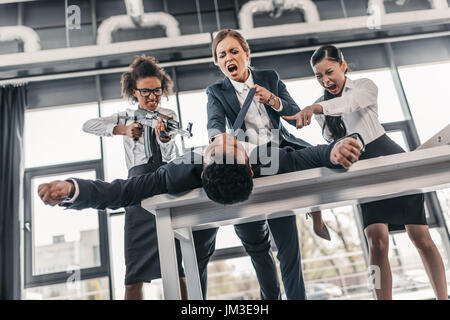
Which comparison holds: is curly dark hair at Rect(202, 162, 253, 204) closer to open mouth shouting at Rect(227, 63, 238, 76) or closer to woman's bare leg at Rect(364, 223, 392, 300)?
woman's bare leg at Rect(364, 223, 392, 300)

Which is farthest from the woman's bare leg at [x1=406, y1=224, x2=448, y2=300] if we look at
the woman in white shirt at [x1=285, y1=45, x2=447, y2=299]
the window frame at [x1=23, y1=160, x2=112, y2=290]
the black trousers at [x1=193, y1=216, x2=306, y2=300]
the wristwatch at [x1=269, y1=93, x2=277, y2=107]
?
the window frame at [x1=23, y1=160, x2=112, y2=290]

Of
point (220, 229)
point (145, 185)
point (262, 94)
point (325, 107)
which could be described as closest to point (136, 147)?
point (262, 94)

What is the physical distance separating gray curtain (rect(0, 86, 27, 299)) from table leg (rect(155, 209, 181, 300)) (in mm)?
2339

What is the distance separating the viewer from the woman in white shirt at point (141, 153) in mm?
1675

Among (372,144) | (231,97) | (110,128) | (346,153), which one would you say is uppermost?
(110,128)

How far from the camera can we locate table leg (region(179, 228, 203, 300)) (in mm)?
1169

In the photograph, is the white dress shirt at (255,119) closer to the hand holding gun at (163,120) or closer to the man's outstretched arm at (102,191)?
the hand holding gun at (163,120)

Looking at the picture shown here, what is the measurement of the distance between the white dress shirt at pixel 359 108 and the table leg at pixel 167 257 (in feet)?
3.06

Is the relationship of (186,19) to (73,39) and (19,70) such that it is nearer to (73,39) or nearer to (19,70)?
(73,39)

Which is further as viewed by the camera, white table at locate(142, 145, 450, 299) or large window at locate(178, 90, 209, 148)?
large window at locate(178, 90, 209, 148)

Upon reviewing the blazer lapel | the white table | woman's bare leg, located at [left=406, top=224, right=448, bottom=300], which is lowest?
woman's bare leg, located at [left=406, top=224, right=448, bottom=300]

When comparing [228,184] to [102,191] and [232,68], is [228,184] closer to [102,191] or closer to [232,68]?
[102,191]

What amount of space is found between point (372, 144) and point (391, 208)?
0.29 metres

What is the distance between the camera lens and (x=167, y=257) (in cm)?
93
